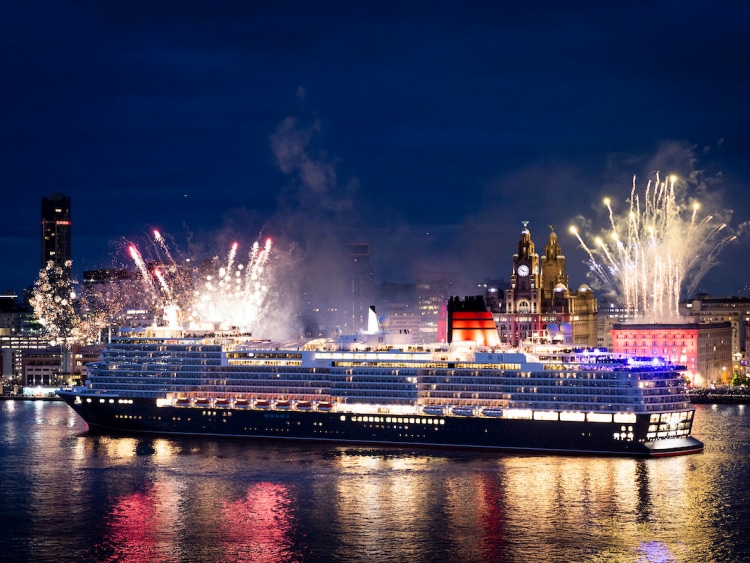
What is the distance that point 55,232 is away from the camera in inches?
5945

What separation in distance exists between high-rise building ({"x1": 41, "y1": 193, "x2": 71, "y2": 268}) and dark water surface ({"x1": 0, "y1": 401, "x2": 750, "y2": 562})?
301ft

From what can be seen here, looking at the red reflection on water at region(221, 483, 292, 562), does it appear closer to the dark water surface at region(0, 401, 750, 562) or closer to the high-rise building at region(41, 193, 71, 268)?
the dark water surface at region(0, 401, 750, 562)

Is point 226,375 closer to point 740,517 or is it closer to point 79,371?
point 740,517

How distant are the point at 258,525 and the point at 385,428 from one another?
752 inches

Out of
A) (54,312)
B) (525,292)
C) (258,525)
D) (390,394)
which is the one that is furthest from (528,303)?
(258,525)

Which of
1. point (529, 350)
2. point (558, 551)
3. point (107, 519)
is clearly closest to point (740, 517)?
point (558, 551)

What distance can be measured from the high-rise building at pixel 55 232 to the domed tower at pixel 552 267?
62.8m

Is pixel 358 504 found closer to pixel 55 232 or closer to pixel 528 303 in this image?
pixel 528 303

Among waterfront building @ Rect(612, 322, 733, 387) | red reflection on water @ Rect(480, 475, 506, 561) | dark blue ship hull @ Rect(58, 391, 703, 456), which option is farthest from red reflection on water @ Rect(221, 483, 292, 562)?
waterfront building @ Rect(612, 322, 733, 387)

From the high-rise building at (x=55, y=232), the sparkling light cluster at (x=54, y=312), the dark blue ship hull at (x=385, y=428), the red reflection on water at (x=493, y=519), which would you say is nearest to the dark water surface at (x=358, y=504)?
the red reflection on water at (x=493, y=519)

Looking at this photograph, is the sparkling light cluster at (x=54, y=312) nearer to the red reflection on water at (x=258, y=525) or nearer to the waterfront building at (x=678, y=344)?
the waterfront building at (x=678, y=344)

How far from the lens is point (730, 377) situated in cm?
11275

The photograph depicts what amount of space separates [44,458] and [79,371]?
146ft

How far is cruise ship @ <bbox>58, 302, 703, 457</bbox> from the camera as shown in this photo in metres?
58.2
